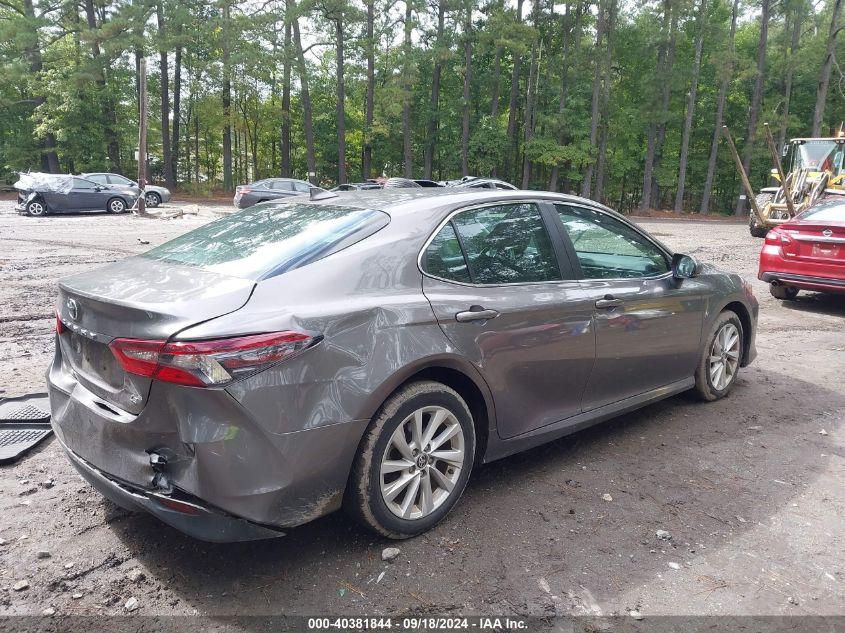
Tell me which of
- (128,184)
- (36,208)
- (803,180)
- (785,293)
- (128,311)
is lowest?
(785,293)

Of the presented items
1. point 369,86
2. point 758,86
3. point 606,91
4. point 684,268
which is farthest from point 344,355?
point 758,86

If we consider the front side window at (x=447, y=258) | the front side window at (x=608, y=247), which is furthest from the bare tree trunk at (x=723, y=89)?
the front side window at (x=447, y=258)

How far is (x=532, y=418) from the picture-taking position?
11.2ft

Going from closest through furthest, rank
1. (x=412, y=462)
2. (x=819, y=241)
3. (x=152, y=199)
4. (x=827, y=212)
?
(x=412, y=462) < (x=819, y=241) < (x=827, y=212) < (x=152, y=199)

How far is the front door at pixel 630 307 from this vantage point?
3.77 metres

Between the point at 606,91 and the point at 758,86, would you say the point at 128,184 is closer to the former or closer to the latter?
the point at 606,91

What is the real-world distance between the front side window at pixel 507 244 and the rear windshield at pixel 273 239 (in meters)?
A: 0.51

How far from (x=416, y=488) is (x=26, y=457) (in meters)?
2.45

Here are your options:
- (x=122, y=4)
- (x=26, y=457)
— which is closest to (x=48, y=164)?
(x=122, y=4)

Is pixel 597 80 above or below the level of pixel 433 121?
above

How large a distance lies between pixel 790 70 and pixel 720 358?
41.6m

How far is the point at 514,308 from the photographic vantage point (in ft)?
10.6

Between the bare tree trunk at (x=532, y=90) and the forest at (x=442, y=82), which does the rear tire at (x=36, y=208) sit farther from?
the bare tree trunk at (x=532, y=90)

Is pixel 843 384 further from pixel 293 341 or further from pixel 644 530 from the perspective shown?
pixel 293 341
